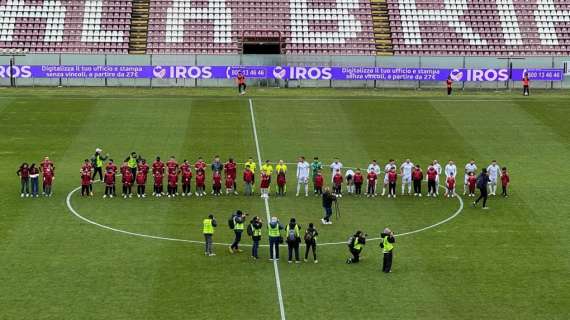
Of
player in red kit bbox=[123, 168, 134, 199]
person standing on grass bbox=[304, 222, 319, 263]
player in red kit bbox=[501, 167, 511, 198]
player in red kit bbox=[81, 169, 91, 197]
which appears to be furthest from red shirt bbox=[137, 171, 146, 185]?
player in red kit bbox=[501, 167, 511, 198]

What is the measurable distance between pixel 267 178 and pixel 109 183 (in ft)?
22.5

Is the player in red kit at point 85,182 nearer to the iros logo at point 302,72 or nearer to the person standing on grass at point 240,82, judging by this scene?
the person standing on grass at point 240,82

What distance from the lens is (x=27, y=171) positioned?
4475 cm

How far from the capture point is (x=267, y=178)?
45.4 m

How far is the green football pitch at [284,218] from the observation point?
3184cm

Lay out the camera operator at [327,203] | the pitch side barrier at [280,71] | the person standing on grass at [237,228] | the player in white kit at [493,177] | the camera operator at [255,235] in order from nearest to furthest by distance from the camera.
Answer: the camera operator at [255,235] → the person standing on grass at [237,228] → the camera operator at [327,203] → the player in white kit at [493,177] → the pitch side barrier at [280,71]

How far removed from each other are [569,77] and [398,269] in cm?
4594

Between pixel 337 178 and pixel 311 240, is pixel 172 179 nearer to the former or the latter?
pixel 337 178

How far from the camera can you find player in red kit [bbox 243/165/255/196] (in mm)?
45562

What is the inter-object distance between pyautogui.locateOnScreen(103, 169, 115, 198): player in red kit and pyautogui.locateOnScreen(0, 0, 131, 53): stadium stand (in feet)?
118

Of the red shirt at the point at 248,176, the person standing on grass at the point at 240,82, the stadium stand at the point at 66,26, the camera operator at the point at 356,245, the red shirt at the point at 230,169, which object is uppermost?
the stadium stand at the point at 66,26

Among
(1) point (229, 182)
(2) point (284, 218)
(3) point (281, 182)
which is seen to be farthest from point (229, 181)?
(2) point (284, 218)

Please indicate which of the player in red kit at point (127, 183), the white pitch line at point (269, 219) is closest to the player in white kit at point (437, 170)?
the white pitch line at point (269, 219)

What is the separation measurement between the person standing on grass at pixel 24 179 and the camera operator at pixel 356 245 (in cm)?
1608
